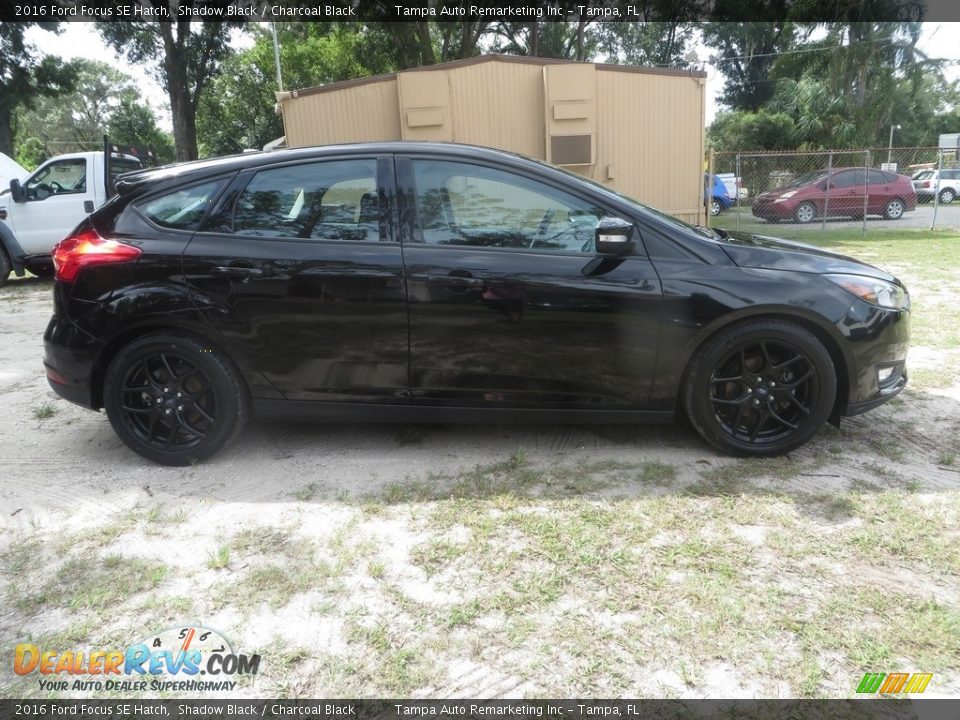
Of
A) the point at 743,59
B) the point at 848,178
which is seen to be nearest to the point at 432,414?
the point at 848,178

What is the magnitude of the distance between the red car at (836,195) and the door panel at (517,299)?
15430 mm

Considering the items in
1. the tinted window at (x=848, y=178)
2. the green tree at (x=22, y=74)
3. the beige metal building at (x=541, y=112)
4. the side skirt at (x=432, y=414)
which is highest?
the green tree at (x=22, y=74)

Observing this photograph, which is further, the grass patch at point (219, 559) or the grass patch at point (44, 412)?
the grass patch at point (44, 412)

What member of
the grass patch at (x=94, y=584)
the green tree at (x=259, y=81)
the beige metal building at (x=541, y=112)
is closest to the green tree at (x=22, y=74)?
the green tree at (x=259, y=81)

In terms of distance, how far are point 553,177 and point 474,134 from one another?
879 cm

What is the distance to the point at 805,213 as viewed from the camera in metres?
16.7

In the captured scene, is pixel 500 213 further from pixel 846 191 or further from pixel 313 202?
pixel 846 191

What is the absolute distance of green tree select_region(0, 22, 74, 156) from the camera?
21.8 m

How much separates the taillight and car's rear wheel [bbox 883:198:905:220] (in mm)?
18868

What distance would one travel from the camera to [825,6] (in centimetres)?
2292

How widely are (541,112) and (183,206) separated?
9.19 m

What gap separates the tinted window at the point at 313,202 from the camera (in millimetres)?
3260

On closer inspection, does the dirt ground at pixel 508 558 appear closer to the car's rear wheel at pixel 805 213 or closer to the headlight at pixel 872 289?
the headlight at pixel 872 289

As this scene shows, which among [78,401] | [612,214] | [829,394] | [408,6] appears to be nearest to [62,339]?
[78,401]
